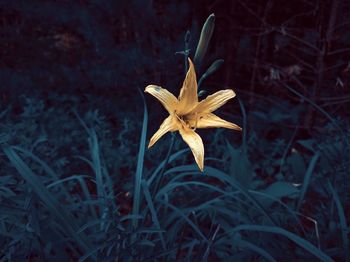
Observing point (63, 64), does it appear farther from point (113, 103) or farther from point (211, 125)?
point (211, 125)

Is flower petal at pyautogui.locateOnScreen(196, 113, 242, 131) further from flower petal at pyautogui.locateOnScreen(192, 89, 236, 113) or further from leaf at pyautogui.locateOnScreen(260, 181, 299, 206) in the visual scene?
leaf at pyautogui.locateOnScreen(260, 181, 299, 206)

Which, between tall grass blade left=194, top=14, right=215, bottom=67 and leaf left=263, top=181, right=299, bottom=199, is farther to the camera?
leaf left=263, top=181, right=299, bottom=199

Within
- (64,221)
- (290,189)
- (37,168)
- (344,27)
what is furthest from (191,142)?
(344,27)

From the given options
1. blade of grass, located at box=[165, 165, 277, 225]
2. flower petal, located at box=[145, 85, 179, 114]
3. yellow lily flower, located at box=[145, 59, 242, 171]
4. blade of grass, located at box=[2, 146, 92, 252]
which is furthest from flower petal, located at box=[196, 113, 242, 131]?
blade of grass, located at box=[2, 146, 92, 252]

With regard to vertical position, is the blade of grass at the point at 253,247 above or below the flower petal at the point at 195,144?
below

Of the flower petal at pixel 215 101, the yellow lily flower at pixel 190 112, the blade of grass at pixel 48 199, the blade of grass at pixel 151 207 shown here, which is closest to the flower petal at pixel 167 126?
the yellow lily flower at pixel 190 112

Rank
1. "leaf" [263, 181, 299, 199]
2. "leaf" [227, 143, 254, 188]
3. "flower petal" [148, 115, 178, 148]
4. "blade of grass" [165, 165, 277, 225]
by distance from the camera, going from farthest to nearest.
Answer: "leaf" [227, 143, 254, 188]
"leaf" [263, 181, 299, 199]
"blade of grass" [165, 165, 277, 225]
"flower petal" [148, 115, 178, 148]

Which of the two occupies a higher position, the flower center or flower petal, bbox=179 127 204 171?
the flower center

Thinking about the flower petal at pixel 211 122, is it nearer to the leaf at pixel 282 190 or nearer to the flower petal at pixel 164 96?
the flower petal at pixel 164 96

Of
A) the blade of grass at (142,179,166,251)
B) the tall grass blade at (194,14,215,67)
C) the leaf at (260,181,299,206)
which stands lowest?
the leaf at (260,181,299,206)
